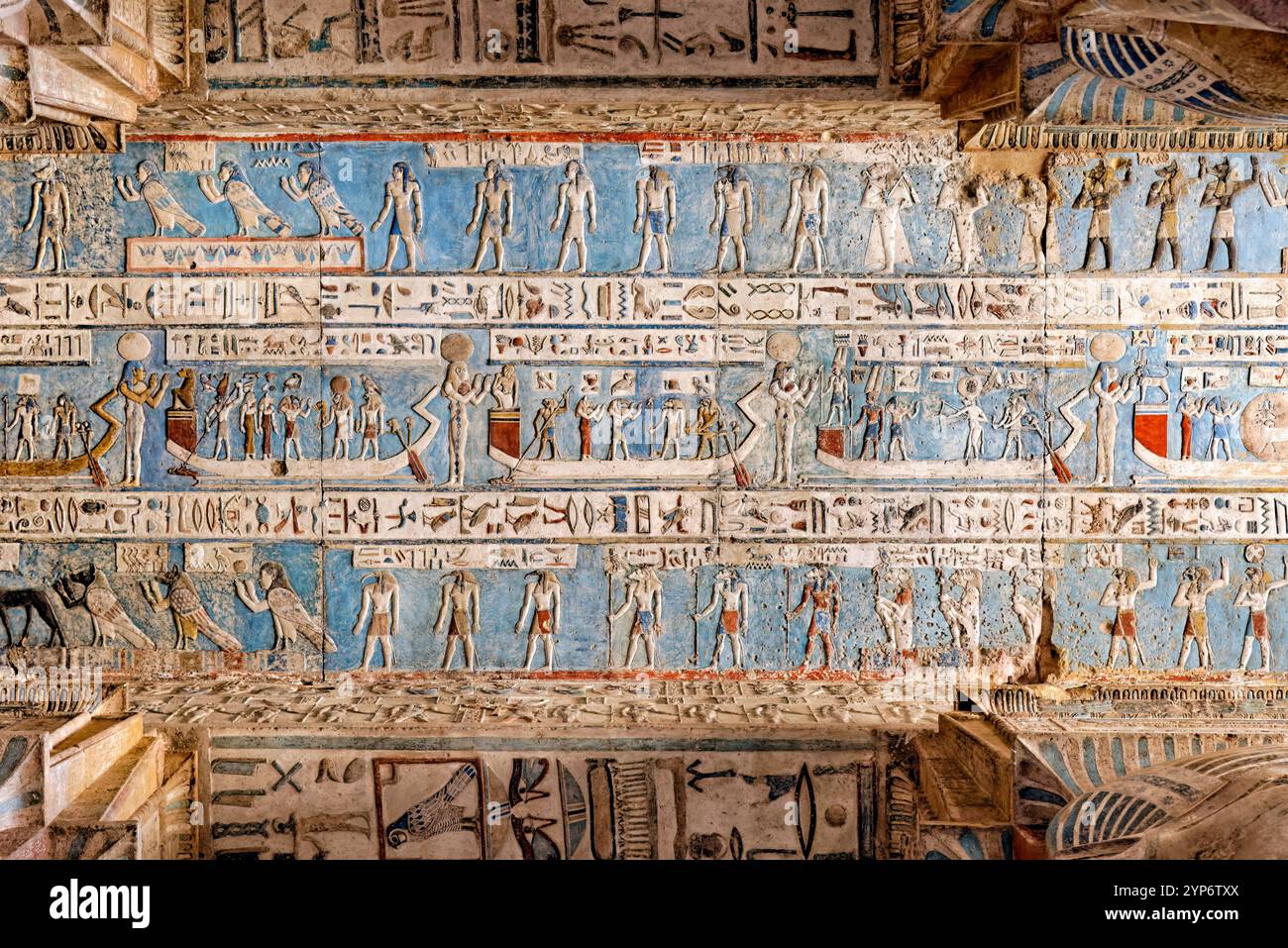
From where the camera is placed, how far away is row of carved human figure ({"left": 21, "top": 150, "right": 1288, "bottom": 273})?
6.25m

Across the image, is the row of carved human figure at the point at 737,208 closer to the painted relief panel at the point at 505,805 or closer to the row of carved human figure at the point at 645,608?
the row of carved human figure at the point at 645,608

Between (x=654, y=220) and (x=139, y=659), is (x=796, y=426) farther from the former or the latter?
(x=139, y=659)

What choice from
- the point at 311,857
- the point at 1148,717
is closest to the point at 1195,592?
the point at 1148,717

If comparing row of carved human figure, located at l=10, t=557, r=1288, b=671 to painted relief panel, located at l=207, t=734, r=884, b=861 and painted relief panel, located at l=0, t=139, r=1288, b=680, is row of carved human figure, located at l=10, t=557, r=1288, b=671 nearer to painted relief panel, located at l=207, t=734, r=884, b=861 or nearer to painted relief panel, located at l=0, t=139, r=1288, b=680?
painted relief panel, located at l=0, t=139, r=1288, b=680

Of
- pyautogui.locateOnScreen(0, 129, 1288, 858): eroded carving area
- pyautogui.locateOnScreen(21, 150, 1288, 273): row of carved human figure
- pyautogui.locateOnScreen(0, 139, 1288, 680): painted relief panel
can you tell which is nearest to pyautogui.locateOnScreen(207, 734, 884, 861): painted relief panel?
pyautogui.locateOnScreen(0, 129, 1288, 858): eroded carving area

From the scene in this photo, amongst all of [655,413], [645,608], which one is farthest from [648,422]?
[645,608]

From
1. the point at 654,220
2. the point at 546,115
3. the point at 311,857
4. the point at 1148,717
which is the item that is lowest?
the point at 311,857

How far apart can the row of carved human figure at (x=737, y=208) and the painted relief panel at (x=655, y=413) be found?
0.02 m

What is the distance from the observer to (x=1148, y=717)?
6.04 meters

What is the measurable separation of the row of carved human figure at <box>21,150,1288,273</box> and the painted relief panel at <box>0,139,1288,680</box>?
0.02 meters

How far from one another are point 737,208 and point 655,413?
4.54ft

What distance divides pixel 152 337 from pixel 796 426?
407cm

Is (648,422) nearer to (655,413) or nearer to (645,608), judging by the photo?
(655,413)

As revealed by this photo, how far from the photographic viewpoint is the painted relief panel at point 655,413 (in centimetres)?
628
